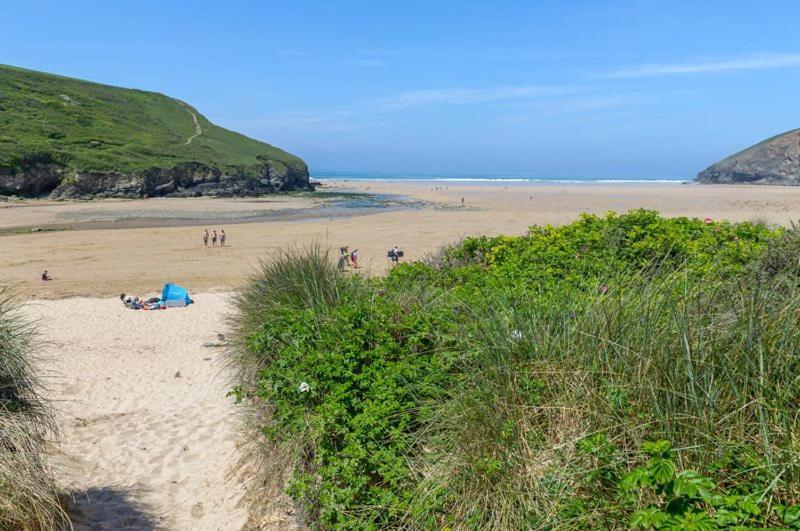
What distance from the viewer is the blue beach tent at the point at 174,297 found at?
1393 cm

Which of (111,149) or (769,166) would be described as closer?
(111,149)

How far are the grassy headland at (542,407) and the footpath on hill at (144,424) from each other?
40.8 inches

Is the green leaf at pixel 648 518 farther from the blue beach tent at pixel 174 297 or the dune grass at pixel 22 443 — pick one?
the blue beach tent at pixel 174 297

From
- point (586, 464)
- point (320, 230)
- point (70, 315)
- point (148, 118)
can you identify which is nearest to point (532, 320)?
point (586, 464)

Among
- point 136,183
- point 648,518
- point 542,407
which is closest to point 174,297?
point 542,407

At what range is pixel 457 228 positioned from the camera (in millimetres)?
32125

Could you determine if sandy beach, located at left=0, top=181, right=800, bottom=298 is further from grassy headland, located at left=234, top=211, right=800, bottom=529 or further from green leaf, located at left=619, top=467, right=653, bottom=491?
green leaf, located at left=619, top=467, right=653, bottom=491

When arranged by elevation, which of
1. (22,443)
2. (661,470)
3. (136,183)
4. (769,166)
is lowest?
(22,443)

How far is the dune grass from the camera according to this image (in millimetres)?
3699

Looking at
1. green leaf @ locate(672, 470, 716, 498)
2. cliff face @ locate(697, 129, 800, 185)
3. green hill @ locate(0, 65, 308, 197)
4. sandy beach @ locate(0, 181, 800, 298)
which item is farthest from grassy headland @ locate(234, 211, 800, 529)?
cliff face @ locate(697, 129, 800, 185)

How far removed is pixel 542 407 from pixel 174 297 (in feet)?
40.4

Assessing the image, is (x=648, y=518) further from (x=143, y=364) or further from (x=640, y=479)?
(x=143, y=364)

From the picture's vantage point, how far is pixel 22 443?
3971 millimetres

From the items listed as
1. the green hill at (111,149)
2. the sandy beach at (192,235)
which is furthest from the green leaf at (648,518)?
the green hill at (111,149)
